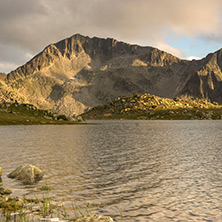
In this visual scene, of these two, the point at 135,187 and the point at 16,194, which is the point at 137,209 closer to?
the point at 135,187

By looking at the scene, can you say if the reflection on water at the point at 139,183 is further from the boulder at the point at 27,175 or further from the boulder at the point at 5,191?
the boulder at the point at 27,175

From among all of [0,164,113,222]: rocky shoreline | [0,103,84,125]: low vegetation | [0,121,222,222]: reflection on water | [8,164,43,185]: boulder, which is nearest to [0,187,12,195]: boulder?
[0,164,113,222]: rocky shoreline

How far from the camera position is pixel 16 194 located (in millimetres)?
17906

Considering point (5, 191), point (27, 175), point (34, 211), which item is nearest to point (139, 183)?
point (34, 211)

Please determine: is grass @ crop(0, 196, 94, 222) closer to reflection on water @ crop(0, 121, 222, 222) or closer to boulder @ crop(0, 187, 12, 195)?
reflection on water @ crop(0, 121, 222, 222)

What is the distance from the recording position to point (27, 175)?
72.5 feet

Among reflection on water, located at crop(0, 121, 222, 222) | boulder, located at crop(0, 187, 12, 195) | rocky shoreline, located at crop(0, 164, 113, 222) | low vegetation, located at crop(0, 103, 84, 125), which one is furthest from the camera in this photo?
low vegetation, located at crop(0, 103, 84, 125)

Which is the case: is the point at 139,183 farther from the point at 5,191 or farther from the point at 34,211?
the point at 5,191

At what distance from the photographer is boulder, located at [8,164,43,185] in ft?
71.9

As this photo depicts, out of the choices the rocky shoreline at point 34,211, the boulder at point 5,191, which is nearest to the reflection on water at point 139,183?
the boulder at point 5,191

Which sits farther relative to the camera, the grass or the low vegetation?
the low vegetation

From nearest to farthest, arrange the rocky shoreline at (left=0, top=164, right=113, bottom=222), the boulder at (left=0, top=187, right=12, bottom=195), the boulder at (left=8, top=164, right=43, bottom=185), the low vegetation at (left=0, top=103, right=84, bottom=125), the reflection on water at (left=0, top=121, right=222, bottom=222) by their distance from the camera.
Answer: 1. the rocky shoreline at (left=0, top=164, right=113, bottom=222)
2. the reflection on water at (left=0, top=121, right=222, bottom=222)
3. the boulder at (left=0, top=187, right=12, bottom=195)
4. the boulder at (left=8, top=164, right=43, bottom=185)
5. the low vegetation at (left=0, top=103, right=84, bottom=125)

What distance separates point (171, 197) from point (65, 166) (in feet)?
47.6

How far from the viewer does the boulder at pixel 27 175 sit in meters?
21.9
